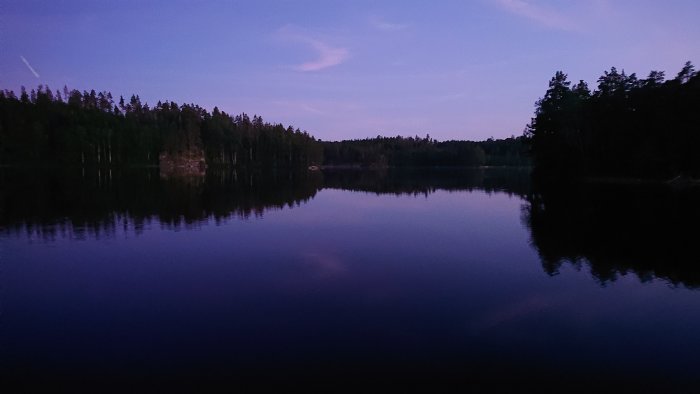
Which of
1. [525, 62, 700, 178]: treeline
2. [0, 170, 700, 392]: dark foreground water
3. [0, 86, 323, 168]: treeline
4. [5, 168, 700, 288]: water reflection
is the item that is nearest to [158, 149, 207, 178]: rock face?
[0, 86, 323, 168]: treeline

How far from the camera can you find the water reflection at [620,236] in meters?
23.0

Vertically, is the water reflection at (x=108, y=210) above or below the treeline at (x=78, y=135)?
below

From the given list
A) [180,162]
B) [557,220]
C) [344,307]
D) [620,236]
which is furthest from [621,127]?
[180,162]

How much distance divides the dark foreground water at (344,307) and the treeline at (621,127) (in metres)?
51.6

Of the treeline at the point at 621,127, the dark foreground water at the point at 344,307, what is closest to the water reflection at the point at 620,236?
the dark foreground water at the point at 344,307

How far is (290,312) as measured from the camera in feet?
52.6

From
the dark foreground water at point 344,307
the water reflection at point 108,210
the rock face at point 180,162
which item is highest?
the rock face at point 180,162

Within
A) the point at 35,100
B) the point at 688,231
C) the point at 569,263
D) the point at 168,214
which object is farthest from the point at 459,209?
the point at 35,100

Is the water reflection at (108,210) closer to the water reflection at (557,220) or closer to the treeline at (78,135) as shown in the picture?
the water reflection at (557,220)

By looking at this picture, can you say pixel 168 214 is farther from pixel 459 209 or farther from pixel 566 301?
pixel 566 301

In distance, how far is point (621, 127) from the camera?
85.0 m

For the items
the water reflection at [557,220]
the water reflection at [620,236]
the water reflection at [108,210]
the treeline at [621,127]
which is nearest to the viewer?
the water reflection at [620,236]

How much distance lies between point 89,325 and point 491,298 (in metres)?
14.9

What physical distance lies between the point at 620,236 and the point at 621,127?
64568 mm
